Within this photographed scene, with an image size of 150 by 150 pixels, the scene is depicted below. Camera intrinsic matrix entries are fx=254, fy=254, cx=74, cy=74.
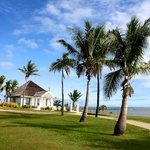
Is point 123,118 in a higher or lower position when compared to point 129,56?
lower

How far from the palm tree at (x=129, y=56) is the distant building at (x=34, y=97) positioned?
121ft

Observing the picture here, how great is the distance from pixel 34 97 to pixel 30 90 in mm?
2404

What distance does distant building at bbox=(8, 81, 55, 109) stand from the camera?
173 feet

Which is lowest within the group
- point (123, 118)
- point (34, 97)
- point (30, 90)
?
point (123, 118)

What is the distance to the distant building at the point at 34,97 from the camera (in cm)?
5281

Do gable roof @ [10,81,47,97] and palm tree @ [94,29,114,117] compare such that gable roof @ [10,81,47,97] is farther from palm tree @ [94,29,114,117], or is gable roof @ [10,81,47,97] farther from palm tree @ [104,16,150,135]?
palm tree @ [104,16,150,135]

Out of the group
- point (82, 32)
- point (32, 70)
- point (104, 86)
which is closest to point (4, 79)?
point (32, 70)

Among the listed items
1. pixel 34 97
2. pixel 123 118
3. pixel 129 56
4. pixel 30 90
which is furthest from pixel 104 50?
pixel 30 90

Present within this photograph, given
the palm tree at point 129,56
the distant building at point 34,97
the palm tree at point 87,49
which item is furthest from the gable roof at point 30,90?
the palm tree at point 129,56

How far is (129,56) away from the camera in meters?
16.3

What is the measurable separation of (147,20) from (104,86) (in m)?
5.09

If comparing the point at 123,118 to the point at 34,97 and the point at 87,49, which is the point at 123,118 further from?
the point at 34,97

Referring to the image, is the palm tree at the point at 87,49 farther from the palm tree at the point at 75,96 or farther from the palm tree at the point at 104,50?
the palm tree at the point at 75,96

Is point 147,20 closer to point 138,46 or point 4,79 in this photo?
point 138,46
